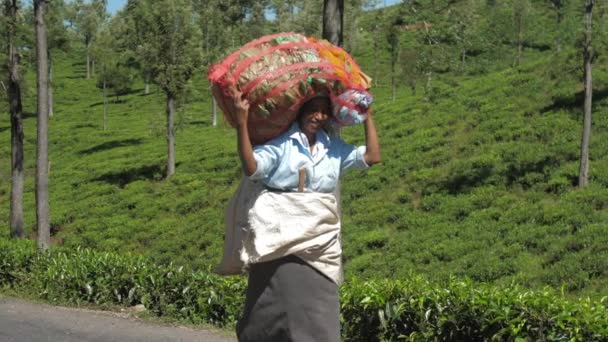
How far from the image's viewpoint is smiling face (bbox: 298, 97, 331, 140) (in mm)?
4082

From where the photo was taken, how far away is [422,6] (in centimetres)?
905

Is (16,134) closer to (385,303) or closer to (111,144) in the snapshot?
(385,303)

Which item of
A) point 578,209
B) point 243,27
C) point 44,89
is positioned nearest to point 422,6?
point 44,89

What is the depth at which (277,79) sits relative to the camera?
403 cm

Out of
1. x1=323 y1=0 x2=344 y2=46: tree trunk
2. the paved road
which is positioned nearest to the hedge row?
the paved road

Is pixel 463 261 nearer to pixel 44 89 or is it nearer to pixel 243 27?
pixel 44 89

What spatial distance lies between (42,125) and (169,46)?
18576 millimetres

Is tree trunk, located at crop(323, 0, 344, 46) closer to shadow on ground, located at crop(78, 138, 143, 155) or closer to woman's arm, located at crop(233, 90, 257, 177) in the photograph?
woman's arm, located at crop(233, 90, 257, 177)

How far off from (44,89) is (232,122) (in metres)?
11.3

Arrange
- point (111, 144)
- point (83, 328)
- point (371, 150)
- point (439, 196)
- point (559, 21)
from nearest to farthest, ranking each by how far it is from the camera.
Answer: point (371, 150)
point (83, 328)
point (439, 196)
point (559, 21)
point (111, 144)

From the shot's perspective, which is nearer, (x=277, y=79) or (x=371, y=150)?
(x=277, y=79)

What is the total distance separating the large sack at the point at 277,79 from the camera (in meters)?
4.02

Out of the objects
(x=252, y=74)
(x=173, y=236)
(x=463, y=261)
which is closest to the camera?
(x=252, y=74)

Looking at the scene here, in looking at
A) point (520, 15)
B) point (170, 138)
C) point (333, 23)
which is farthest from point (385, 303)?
point (520, 15)
